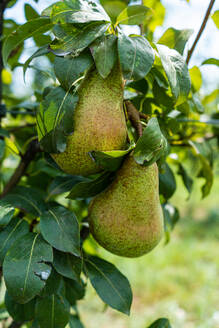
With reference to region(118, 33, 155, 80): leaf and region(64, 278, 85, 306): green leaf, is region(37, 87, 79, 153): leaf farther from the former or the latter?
region(64, 278, 85, 306): green leaf

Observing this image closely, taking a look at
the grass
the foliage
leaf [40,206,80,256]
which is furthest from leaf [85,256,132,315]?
the grass

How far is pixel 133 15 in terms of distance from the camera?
23.0 inches

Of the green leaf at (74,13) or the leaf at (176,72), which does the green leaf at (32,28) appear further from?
the leaf at (176,72)

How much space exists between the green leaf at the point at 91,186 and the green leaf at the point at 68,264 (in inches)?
4.2

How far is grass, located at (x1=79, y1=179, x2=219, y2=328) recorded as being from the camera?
2.32 meters

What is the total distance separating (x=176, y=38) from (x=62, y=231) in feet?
1.39

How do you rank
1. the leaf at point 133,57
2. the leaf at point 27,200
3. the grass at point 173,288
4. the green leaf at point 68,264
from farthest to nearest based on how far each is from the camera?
the grass at point 173,288
the leaf at point 27,200
the green leaf at point 68,264
the leaf at point 133,57

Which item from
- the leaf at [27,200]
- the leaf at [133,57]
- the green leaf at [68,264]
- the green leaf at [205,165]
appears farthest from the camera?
the green leaf at [205,165]

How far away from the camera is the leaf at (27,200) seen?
73 centimetres

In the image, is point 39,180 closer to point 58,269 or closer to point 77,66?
point 58,269

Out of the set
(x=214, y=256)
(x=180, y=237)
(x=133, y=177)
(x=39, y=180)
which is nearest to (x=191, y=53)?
(x=133, y=177)

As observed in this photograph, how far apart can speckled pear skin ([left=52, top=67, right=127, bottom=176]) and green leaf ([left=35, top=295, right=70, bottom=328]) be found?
26cm

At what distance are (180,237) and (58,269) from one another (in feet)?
11.5

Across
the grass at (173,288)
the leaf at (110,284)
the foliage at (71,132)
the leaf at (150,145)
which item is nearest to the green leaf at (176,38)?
the foliage at (71,132)
